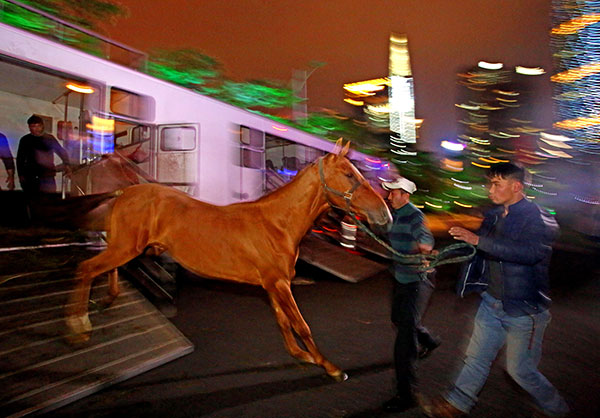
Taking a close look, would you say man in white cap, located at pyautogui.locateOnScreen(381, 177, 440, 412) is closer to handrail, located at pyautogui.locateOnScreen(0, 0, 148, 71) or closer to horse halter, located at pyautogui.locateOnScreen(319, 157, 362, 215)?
horse halter, located at pyautogui.locateOnScreen(319, 157, 362, 215)

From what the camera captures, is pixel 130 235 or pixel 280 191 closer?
pixel 280 191

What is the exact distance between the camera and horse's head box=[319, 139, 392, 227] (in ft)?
11.7

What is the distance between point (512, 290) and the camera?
2.59 m

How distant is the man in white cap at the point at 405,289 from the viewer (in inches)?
124

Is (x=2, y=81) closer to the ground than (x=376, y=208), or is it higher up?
higher up

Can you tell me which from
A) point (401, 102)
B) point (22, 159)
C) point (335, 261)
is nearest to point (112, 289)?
point (22, 159)

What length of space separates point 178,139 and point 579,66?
3123cm

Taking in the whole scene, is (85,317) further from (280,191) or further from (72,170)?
(72,170)

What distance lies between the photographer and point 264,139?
33.4 ft

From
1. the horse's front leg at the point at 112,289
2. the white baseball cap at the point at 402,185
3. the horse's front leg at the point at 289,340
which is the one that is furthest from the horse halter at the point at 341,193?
the horse's front leg at the point at 112,289

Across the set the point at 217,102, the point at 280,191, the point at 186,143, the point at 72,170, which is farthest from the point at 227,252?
the point at 217,102

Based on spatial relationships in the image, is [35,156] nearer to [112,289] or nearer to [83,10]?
[112,289]

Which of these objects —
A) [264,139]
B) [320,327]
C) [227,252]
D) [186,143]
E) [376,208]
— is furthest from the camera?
[264,139]

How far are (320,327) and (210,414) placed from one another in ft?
8.48
